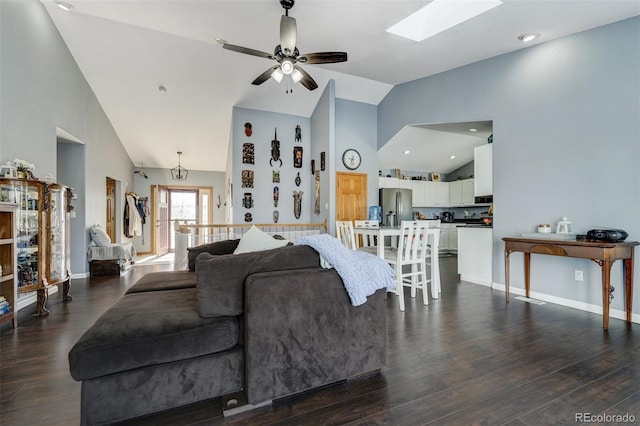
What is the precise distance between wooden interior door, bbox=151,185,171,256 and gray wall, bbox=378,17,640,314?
7921mm

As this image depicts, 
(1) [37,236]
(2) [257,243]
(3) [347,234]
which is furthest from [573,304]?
(1) [37,236]

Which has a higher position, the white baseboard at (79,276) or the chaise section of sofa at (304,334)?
the chaise section of sofa at (304,334)

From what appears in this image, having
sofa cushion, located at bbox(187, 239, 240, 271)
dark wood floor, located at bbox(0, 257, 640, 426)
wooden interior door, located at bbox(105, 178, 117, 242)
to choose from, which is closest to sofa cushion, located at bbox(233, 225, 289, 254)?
sofa cushion, located at bbox(187, 239, 240, 271)

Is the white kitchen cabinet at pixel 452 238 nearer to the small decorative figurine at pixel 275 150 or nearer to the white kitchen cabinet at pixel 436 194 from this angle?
the white kitchen cabinet at pixel 436 194

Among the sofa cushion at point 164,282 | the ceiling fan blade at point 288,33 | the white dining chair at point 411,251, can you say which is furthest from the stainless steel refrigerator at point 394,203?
the sofa cushion at point 164,282

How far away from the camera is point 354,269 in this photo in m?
1.84

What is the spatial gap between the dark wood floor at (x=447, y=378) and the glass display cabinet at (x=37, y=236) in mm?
407

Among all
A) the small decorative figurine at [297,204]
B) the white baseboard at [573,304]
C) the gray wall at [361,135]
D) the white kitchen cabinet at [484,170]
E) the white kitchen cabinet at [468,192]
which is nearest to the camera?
the white baseboard at [573,304]

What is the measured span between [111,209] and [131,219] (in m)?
0.80

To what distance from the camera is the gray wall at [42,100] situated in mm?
3264

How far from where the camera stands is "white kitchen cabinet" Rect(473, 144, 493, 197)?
15.2 ft

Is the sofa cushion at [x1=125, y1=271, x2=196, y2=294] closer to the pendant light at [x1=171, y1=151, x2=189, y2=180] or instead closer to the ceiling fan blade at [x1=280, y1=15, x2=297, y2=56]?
the ceiling fan blade at [x1=280, y1=15, x2=297, y2=56]

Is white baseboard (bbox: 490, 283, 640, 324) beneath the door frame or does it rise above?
beneath

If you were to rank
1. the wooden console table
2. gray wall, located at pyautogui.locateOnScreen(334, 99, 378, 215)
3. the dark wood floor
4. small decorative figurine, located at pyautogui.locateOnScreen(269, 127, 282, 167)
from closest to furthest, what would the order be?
1. the dark wood floor
2. the wooden console table
3. gray wall, located at pyautogui.locateOnScreen(334, 99, 378, 215)
4. small decorative figurine, located at pyautogui.locateOnScreen(269, 127, 282, 167)
